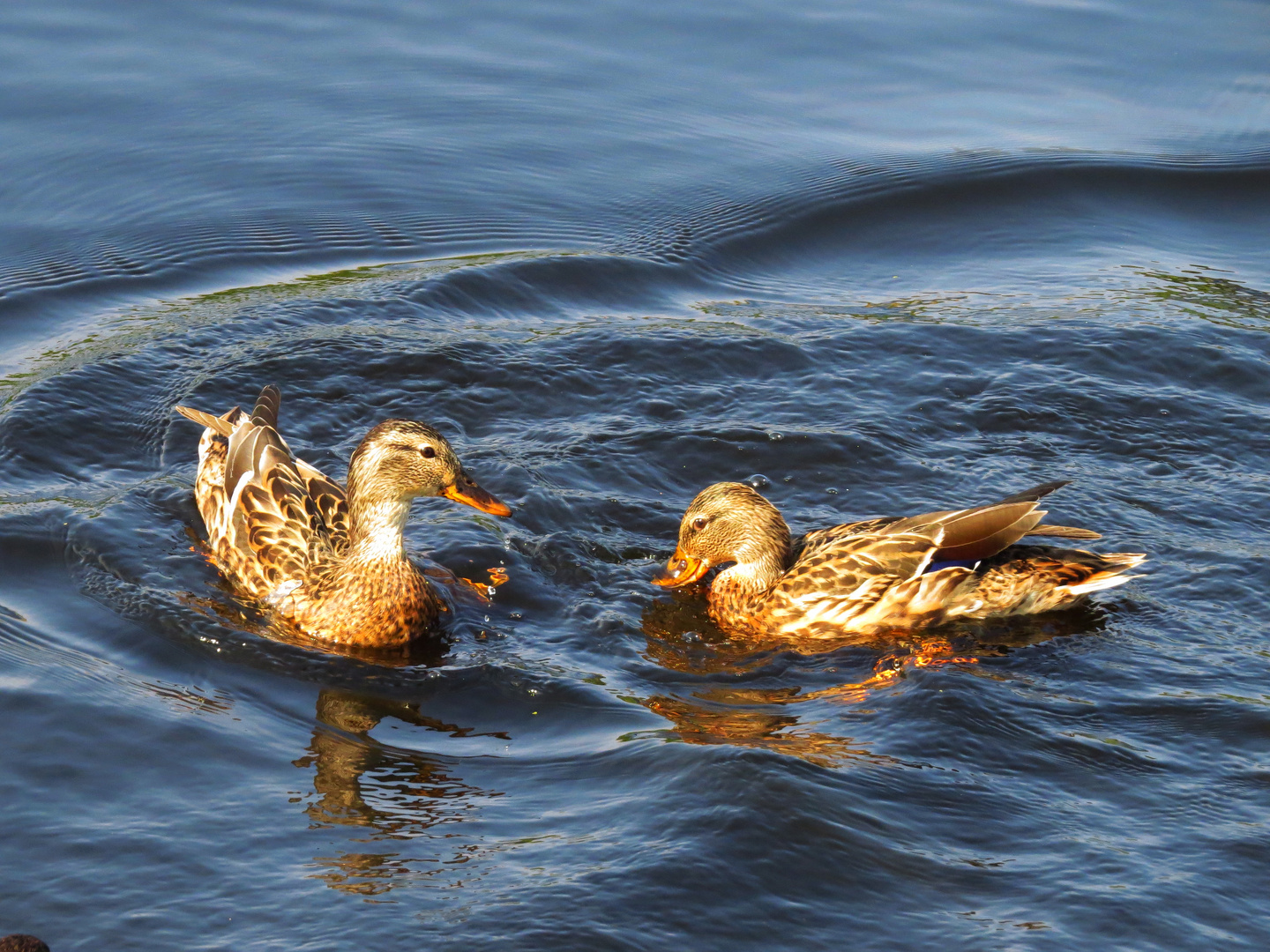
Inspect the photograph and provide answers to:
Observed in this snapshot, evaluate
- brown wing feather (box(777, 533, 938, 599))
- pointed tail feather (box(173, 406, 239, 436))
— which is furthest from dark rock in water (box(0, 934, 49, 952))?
brown wing feather (box(777, 533, 938, 599))

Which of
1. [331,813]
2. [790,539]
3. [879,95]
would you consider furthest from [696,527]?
[879,95]

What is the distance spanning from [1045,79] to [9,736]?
42.0 ft

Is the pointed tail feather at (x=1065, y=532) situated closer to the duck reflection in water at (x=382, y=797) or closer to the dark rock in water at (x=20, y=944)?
the duck reflection in water at (x=382, y=797)

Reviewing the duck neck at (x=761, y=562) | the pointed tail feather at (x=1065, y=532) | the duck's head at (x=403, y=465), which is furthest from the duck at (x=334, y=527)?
the pointed tail feather at (x=1065, y=532)

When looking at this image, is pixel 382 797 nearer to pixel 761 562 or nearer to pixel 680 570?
pixel 680 570

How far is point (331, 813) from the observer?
21.7 feet

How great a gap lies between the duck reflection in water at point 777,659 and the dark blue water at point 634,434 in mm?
47

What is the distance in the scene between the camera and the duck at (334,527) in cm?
859

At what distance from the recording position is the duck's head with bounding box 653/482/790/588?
9094 millimetres

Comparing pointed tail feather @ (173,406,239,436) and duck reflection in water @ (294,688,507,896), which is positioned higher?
pointed tail feather @ (173,406,239,436)

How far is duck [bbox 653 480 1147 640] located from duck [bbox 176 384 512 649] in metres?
1.40

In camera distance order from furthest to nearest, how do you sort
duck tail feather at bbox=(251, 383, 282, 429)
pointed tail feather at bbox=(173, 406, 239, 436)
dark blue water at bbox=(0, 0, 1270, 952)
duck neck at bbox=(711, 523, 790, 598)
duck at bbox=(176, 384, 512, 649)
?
pointed tail feather at bbox=(173, 406, 239, 436) < duck tail feather at bbox=(251, 383, 282, 429) < duck neck at bbox=(711, 523, 790, 598) < duck at bbox=(176, 384, 512, 649) < dark blue water at bbox=(0, 0, 1270, 952)

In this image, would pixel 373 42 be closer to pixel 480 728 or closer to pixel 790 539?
pixel 790 539

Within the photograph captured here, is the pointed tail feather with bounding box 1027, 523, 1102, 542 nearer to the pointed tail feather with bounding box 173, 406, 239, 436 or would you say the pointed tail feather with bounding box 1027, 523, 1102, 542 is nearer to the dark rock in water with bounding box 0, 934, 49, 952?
the pointed tail feather with bounding box 173, 406, 239, 436
